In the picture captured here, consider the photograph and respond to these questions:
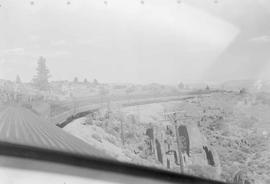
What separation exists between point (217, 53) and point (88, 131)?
499 millimetres

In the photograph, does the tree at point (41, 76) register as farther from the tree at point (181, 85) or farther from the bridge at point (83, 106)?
the tree at point (181, 85)

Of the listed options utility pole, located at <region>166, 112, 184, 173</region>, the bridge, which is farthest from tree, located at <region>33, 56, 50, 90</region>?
utility pole, located at <region>166, 112, 184, 173</region>

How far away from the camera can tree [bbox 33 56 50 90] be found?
143cm

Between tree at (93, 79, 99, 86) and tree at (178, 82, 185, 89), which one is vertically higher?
tree at (93, 79, 99, 86)

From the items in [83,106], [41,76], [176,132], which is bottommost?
[176,132]

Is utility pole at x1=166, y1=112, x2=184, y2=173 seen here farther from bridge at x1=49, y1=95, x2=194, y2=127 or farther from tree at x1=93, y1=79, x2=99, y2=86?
tree at x1=93, y1=79, x2=99, y2=86

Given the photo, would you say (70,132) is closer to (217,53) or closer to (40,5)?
(40,5)

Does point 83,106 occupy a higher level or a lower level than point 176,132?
higher

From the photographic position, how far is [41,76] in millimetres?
1439

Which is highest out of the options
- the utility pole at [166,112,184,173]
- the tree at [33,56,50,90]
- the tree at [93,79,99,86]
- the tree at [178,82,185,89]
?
the tree at [33,56,50,90]

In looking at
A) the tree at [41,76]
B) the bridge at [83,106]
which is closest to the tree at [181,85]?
the bridge at [83,106]

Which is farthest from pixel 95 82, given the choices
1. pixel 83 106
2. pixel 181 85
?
pixel 181 85

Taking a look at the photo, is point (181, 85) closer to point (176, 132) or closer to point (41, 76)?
point (176, 132)

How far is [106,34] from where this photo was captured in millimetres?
1451
